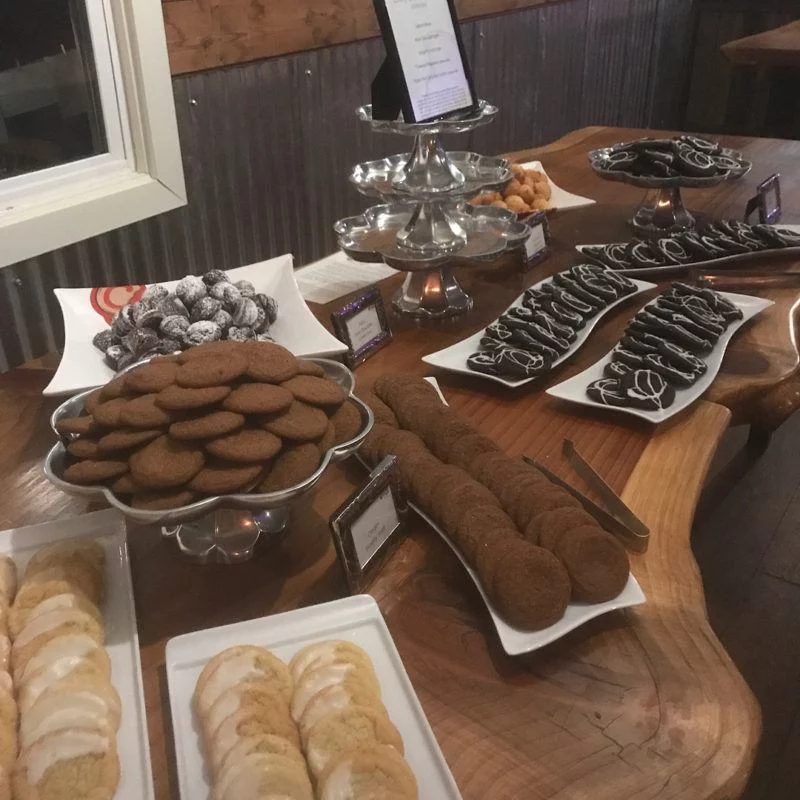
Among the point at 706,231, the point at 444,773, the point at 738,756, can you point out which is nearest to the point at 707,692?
the point at 738,756

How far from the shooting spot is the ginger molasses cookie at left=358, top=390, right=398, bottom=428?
1.01 metres

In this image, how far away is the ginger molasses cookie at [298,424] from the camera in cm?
70

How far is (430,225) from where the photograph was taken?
1.40m

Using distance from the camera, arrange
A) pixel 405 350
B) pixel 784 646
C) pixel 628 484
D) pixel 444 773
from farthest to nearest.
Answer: pixel 784 646 → pixel 405 350 → pixel 628 484 → pixel 444 773

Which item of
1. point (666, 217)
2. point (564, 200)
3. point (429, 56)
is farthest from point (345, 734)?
point (564, 200)

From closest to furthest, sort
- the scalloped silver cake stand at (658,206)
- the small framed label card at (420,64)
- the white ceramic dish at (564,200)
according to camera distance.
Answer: the small framed label card at (420,64)
the scalloped silver cake stand at (658,206)
the white ceramic dish at (564,200)

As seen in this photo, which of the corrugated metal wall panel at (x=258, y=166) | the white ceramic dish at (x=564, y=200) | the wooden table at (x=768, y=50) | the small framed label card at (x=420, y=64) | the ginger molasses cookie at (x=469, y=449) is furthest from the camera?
the wooden table at (x=768, y=50)

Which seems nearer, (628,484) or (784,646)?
(628,484)

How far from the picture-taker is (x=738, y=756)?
625 mm

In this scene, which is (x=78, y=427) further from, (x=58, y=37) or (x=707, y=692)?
(x=58, y=37)

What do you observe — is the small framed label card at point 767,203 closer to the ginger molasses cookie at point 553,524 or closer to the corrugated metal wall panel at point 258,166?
the corrugated metal wall panel at point 258,166

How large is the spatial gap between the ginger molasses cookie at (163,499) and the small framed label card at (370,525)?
133 millimetres

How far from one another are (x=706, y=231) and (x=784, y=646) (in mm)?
932

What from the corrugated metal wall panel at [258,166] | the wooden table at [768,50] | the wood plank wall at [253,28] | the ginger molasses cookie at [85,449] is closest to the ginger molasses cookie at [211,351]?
the ginger molasses cookie at [85,449]
